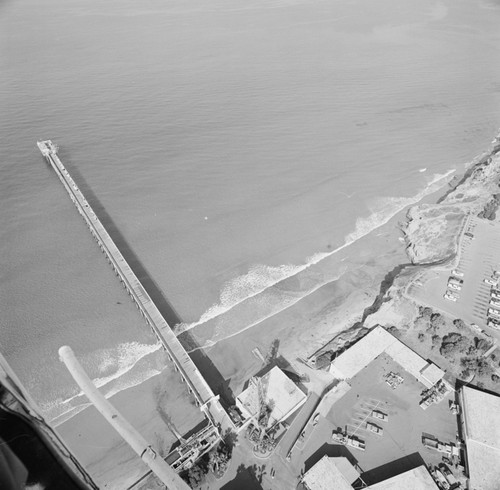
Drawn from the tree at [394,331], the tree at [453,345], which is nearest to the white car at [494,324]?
the tree at [453,345]

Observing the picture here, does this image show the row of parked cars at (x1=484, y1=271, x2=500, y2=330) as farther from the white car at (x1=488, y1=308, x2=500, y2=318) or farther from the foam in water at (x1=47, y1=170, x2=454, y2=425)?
the foam in water at (x1=47, y1=170, x2=454, y2=425)

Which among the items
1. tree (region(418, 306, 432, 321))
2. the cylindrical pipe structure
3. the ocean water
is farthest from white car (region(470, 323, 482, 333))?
the cylindrical pipe structure

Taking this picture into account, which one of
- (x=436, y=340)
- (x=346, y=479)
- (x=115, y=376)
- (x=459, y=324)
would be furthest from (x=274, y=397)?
(x=459, y=324)

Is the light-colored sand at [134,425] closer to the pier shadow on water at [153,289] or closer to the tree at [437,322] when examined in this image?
the pier shadow on water at [153,289]

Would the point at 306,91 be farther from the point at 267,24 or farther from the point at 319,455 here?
the point at 319,455

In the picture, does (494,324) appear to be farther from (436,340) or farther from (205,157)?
(205,157)
